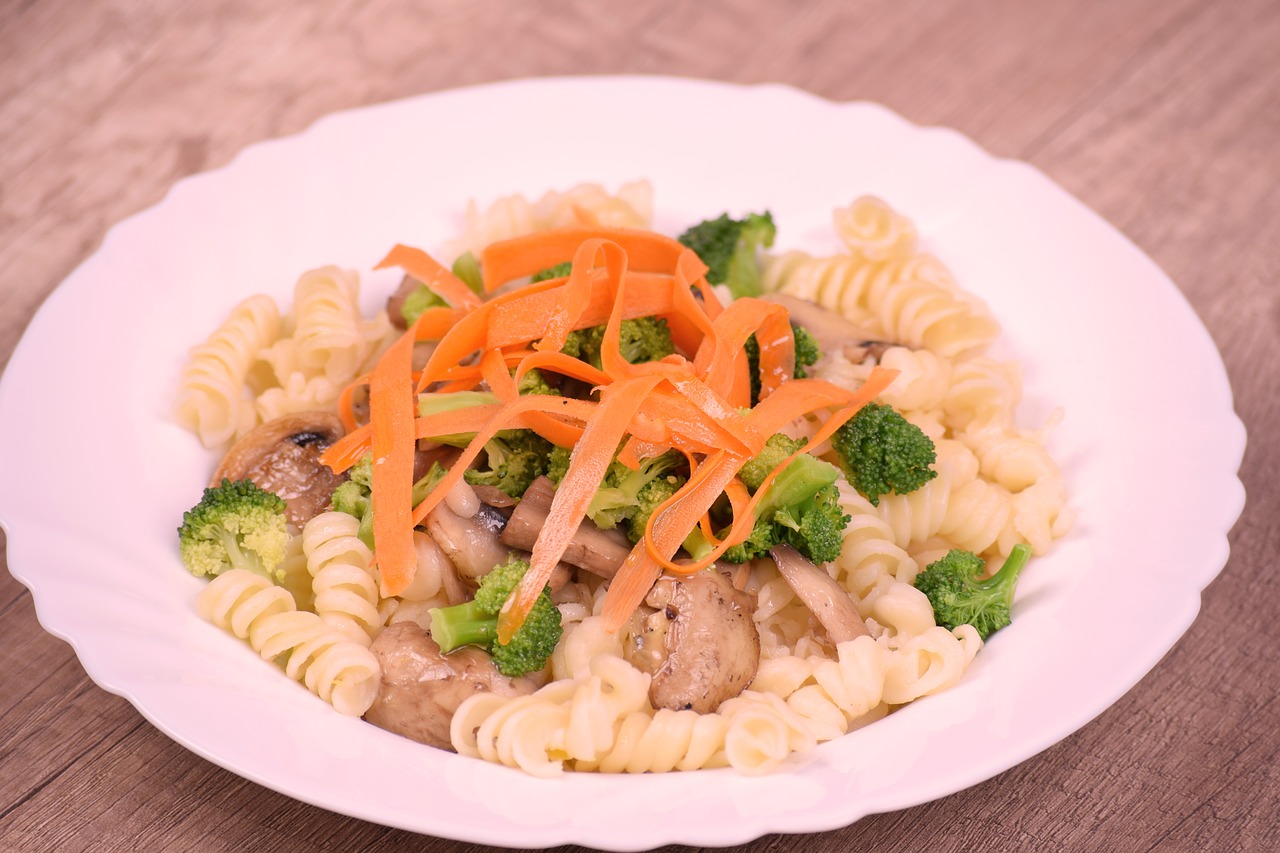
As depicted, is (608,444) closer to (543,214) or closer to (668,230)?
(543,214)

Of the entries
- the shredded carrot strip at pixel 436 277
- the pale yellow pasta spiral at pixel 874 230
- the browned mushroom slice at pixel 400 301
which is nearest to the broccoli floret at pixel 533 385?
the shredded carrot strip at pixel 436 277

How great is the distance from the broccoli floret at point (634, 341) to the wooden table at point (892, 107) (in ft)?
6.61

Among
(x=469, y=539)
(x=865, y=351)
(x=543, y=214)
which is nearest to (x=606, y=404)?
(x=469, y=539)

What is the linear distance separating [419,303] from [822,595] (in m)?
2.22

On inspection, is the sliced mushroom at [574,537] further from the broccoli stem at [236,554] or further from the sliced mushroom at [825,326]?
the sliced mushroom at [825,326]

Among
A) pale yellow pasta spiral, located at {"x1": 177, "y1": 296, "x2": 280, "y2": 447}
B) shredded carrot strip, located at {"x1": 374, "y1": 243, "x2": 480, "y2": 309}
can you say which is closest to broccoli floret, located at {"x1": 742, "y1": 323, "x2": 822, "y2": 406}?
shredded carrot strip, located at {"x1": 374, "y1": 243, "x2": 480, "y2": 309}

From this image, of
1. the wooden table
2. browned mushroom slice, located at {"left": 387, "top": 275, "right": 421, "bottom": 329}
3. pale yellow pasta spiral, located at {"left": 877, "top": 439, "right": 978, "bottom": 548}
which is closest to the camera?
the wooden table

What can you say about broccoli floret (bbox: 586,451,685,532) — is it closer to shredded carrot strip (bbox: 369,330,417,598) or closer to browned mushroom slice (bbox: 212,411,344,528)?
shredded carrot strip (bbox: 369,330,417,598)

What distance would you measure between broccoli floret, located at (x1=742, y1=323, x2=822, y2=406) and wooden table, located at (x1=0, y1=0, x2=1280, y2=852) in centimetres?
172

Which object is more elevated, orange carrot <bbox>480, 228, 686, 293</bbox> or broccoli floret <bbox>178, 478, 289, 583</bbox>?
orange carrot <bbox>480, 228, 686, 293</bbox>

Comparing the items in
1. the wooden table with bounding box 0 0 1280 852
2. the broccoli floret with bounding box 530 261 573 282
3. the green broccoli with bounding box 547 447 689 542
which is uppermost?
the broccoli floret with bounding box 530 261 573 282

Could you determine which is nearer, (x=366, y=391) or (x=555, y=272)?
(x=555, y=272)

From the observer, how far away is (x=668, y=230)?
608cm

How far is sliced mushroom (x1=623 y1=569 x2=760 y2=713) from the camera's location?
13.1 ft
